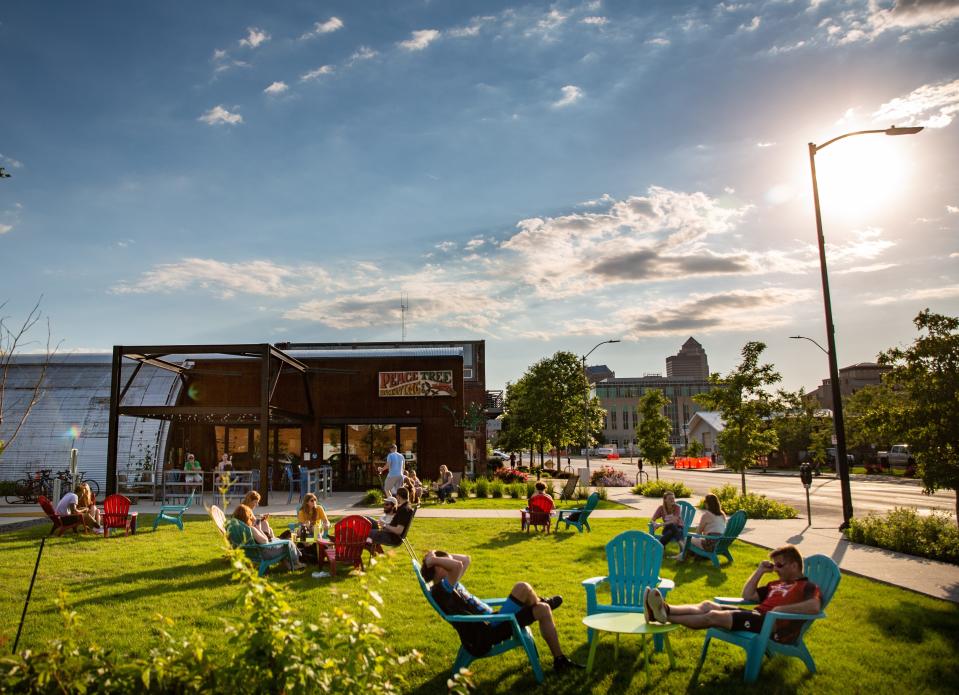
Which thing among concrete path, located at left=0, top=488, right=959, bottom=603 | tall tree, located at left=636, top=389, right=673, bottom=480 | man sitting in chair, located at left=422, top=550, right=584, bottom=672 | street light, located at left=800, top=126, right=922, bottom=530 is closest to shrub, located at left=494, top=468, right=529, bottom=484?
concrete path, located at left=0, top=488, right=959, bottom=603

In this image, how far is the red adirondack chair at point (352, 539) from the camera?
34.1 ft

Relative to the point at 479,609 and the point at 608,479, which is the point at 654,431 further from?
the point at 479,609

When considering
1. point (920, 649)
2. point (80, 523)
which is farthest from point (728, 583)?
point (80, 523)

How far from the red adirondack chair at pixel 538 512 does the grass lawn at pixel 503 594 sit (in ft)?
3.90

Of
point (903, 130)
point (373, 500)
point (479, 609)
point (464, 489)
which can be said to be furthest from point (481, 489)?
point (479, 609)

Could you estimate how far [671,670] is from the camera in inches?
244

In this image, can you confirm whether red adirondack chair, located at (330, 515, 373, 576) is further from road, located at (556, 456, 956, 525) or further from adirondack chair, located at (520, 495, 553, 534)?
road, located at (556, 456, 956, 525)

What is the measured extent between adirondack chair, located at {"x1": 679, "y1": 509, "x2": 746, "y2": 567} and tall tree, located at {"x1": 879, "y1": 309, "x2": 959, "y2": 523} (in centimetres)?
324

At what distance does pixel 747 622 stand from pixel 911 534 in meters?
8.48

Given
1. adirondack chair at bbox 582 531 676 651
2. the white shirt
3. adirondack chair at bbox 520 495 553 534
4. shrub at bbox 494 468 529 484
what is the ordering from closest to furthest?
1. adirondack chair at bbox 582 531 676 651
2. the white shirt
3. adirondack chair at bbox 520 495 553 534
4. shrub at bbox 494 468 529 484

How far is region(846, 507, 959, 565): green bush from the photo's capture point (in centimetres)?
1151

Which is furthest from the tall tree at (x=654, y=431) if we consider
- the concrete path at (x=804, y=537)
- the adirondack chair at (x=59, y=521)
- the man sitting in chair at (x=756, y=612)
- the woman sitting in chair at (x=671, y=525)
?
the man sitting in chair at (x=756, y=612)

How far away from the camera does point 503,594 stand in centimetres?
884

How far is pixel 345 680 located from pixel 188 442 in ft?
85.8
